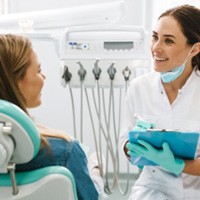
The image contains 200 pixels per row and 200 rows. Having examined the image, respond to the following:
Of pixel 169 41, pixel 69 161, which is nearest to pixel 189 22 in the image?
pixel 169 41

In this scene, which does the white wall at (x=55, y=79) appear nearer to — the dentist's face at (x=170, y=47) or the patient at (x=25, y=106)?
the dentist's face at (x=170, y=47)

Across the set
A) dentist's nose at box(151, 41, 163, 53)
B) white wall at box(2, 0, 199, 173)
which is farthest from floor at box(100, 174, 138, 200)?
dentist's nose at box(151, 41, 163, 53)

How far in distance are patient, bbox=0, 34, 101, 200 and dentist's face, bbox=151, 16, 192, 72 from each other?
2.29 ft

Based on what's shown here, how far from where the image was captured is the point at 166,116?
66.8 inches

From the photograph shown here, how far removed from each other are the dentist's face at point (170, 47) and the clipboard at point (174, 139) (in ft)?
1.31

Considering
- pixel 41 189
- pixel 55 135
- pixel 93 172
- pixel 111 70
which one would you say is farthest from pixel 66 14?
pixel 41 189

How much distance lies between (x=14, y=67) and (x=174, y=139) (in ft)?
2.12

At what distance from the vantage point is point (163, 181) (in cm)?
164

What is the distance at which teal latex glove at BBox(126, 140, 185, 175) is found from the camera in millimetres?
1463

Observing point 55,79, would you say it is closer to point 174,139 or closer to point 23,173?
point 174,139

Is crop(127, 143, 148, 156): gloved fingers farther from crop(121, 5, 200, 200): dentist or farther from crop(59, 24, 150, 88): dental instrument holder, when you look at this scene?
crop(59, 24, 150, 88): dental instrument holder

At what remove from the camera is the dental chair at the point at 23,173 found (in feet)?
2.79

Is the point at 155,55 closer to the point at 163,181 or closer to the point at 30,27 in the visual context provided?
the point at 163,181

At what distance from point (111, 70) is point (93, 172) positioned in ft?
2.42
